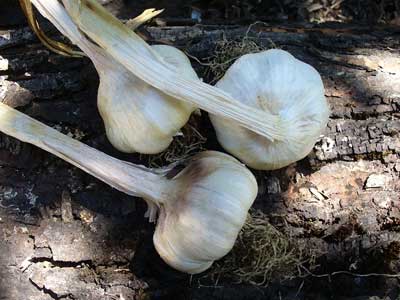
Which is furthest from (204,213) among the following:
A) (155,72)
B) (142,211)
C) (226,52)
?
(226,52)

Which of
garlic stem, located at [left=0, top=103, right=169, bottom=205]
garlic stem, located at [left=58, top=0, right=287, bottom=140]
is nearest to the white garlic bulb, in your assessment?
garlic stem, located at [left=58, top=0, right=287, bottom=140]

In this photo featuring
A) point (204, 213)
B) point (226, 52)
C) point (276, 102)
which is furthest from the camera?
point (226, 52)

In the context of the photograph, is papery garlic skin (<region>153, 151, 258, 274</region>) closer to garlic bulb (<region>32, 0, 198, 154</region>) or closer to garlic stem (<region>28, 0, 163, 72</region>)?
garlic bulb (<region>32, 0, 198, 154</region>)

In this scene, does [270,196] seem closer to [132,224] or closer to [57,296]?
[132,224]

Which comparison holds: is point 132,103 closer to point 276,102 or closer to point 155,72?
point 155,72

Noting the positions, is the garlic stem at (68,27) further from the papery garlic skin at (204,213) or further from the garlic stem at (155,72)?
the papery garlic skin at (204,213)
